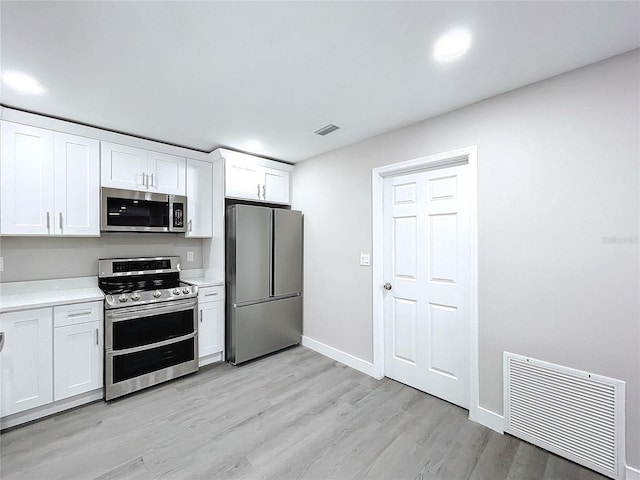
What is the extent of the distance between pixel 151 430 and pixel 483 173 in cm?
321

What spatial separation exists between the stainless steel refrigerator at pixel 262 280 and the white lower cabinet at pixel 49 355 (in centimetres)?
123

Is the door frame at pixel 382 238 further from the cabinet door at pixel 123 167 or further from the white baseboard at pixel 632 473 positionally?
the cabinet door at pixel 123 167

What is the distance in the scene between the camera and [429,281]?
8.62 feet

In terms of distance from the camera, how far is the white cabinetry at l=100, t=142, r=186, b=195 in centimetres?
278

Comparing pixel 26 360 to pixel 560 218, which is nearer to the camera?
pixel 560 218

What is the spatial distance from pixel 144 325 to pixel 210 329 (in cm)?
71

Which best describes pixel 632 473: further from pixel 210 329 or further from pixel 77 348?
pixel 77 348

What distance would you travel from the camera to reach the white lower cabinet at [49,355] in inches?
83.2

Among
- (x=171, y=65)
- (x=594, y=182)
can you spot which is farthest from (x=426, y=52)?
(x=171, y=65)

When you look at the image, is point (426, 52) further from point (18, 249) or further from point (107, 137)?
point (18, 249)

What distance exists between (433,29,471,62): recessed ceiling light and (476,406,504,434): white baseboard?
250cm

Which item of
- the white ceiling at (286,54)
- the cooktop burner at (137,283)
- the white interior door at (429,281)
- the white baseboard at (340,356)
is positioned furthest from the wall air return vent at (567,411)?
the cooktop burner at (137,283)

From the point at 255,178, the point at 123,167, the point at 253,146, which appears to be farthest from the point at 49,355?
the point at 253,146

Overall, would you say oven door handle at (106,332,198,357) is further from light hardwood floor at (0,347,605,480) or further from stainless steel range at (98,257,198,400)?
light hardwood floor at (0,347,605,480)
